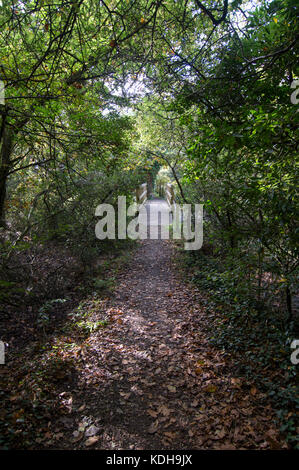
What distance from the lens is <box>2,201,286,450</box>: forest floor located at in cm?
253

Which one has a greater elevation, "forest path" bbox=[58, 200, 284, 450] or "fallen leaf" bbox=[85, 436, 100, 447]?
"forest path" bbox=[58, 200, 284, 450]

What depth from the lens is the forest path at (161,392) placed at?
2539mm

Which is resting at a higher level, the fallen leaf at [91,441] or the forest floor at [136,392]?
the forest floor at [136,392]

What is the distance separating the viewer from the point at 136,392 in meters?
3.17

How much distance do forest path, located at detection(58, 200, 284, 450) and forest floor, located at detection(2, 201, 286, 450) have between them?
0.01 meters

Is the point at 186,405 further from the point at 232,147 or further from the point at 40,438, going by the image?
the point at 232,147

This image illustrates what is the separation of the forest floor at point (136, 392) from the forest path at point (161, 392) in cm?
1

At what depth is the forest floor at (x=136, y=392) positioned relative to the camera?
253 centimetres

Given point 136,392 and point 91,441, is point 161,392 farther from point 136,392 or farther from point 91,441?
point 91,441

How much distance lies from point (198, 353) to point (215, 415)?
3.49ft

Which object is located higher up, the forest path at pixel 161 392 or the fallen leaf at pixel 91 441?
the forest path at pixel 161 392

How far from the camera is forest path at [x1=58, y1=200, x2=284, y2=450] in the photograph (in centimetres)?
254

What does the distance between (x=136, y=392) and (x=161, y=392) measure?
0.29m

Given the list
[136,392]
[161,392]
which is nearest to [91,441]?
[136,392]
